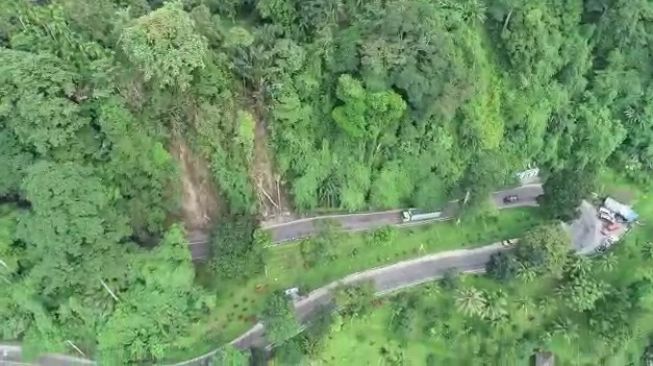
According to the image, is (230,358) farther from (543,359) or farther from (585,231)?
(585,231)

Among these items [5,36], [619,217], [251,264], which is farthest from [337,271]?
[5,36]

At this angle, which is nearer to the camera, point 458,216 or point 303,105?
point 303,105

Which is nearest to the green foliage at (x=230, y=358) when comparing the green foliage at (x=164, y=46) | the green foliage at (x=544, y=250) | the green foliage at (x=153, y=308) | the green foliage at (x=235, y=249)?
the green foliage at (x=153, y=308)

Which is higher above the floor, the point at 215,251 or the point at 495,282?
the point at 215,251

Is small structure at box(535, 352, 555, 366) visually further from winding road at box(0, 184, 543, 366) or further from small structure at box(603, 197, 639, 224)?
small structure at box(603, 197, 639, 224)

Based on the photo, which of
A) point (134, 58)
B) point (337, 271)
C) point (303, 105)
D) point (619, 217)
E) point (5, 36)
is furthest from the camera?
point (619, 217)

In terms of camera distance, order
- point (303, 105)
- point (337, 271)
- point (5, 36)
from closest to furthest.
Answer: point (5, 36) → point (303, 105) → point (337, 271)

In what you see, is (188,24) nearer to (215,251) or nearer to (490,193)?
(215,251)

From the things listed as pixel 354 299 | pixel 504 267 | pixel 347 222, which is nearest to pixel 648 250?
pixel 504 267
